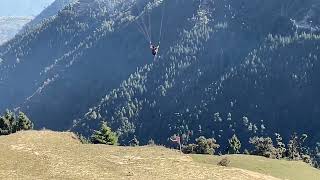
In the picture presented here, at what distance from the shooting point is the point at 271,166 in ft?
231

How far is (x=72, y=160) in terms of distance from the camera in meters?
50.0

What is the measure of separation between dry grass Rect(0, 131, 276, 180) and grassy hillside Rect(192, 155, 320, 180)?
43.1ft

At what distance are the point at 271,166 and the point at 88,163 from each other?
94.3 ft

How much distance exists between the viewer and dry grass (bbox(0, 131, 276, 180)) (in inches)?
1826

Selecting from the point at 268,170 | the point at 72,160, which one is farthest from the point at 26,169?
the point at 268,170

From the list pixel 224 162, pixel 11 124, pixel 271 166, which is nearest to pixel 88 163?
pixel 224 162

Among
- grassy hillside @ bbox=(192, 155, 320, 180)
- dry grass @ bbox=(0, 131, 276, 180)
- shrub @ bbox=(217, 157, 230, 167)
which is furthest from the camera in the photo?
grassy hillside @ bbox=(192, 155, 320, 180)

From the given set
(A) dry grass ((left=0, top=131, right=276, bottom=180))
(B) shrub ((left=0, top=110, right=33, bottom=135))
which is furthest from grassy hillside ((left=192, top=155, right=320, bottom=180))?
(B) shrub ((left=0, top=110, right=33, bottom=135))

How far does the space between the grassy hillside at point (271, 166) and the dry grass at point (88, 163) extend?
518 inches

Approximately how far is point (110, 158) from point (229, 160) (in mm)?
20658

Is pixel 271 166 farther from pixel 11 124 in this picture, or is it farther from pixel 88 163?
pixel 11 124

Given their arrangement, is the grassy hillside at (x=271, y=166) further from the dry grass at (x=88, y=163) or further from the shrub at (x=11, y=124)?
the shrub at (x=11, y=124)

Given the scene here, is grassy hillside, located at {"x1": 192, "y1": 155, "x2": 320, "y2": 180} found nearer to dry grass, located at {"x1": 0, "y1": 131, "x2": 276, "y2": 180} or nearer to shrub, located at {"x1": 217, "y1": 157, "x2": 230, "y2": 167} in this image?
shrub, located at {"x1": 217, "y1": 157, "x2": 230, "y2": 167}

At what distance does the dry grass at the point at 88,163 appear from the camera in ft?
152
